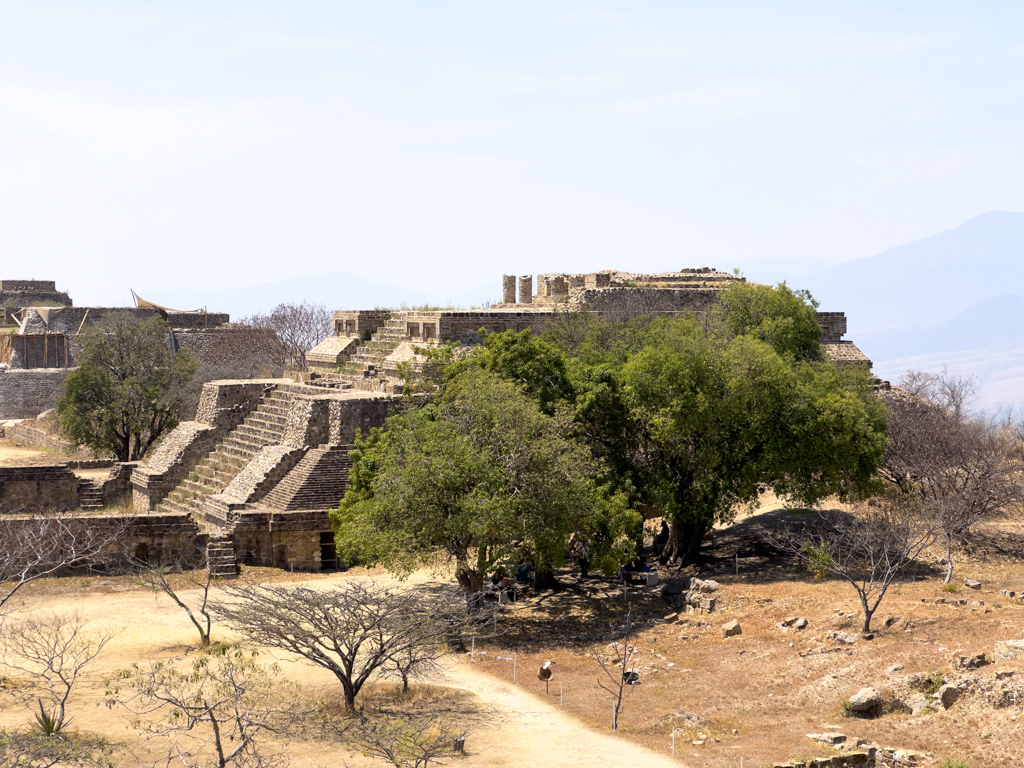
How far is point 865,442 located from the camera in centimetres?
2108

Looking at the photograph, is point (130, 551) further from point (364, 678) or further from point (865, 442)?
point (865, 442)

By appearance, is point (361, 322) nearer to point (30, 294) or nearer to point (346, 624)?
point (346, 624)

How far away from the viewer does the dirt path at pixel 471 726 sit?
12703mm

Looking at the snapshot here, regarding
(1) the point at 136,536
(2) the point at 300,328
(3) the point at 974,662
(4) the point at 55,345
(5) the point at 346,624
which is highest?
(2) the point at 300,328

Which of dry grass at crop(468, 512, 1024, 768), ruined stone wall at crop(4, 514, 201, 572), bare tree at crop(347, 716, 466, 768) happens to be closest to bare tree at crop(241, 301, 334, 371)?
ruined stone wall at crop(4, 514, 201, 572)

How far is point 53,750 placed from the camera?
12047 millimetres

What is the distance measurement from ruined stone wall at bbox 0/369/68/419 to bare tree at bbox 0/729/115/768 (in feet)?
120

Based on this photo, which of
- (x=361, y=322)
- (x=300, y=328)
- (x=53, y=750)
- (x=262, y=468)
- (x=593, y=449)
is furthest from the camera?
(x=300, y=328)

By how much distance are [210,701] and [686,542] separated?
36.5ft

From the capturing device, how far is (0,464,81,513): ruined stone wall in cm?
2645

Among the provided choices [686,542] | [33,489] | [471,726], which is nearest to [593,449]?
[686,542]

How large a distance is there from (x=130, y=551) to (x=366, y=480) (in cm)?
466

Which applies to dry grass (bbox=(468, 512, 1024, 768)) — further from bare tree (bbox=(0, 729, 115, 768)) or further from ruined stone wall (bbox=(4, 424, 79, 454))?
ruined stone wall (bbox=(4, 424, 79, 454))

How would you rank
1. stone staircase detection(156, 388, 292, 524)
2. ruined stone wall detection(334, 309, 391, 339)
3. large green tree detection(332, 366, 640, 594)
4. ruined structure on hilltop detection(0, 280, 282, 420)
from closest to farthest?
large green tree detection(332, 366, 640, 594) < stone staircase detection(156, 388, 292, 524) < ruined stone wall detection(334, 309, 391, 339) < ruined structure on hilltop detection(0, 280, 282, 420)
